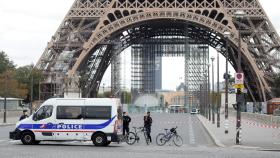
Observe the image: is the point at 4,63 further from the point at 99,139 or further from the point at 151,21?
the point at 99,139

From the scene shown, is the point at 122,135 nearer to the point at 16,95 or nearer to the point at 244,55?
the point at 244,55

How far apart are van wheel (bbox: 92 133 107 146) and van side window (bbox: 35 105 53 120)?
2.43m

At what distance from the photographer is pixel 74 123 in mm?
30703

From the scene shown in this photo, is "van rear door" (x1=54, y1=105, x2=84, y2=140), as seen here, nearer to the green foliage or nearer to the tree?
the green foliage

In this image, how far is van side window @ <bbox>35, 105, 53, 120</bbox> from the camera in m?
31.2

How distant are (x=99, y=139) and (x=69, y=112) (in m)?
1.94

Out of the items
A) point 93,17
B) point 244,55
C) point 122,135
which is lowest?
point 122,135

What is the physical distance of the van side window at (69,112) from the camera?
31047mm

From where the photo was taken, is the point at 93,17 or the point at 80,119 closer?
the point at 80,119

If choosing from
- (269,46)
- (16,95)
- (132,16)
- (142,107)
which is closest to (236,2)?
(269,46)

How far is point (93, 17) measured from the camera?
242 ft

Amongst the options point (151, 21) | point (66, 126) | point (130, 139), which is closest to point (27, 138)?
point (66, 126)

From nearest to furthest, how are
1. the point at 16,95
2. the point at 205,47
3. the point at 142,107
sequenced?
the point at 16,95 → the point at 205,47 → the point at 142,107

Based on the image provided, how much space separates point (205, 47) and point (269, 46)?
45.7 meters
